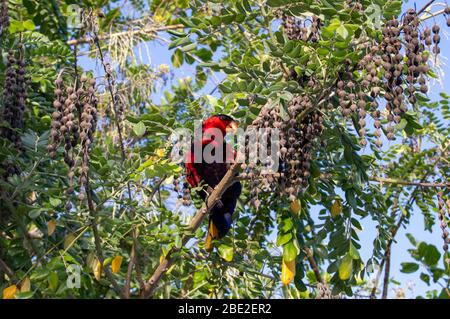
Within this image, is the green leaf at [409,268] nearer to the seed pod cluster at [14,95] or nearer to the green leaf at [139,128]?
the green leaf at [139,128]

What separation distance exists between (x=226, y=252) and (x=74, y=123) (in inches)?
45.9

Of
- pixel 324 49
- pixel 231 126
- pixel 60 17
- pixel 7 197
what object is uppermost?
pixel 60 17

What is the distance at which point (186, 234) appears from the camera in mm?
2678

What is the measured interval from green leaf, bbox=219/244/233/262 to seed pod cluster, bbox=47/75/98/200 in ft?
3.42

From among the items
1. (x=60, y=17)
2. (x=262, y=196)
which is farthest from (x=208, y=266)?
(x=60, y=17)

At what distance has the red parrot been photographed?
3.12 meters

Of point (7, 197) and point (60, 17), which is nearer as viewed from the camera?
point (7, 197)

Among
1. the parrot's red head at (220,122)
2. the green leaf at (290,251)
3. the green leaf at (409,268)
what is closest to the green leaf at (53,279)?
the green leaf at (290,251)

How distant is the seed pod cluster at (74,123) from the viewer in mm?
2004
